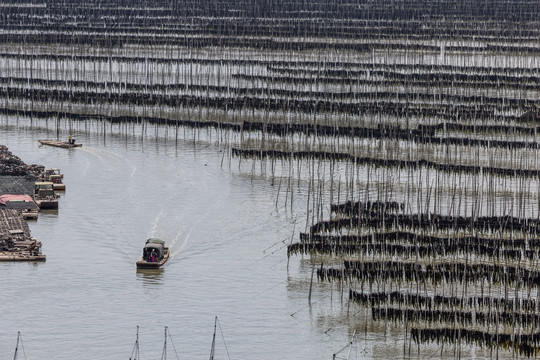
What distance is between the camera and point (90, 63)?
148 metres

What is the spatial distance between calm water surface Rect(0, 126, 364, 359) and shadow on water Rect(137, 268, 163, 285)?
0.33 feet

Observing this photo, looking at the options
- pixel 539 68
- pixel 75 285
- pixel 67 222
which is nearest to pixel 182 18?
pixel 539 68

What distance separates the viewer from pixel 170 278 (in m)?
67.8

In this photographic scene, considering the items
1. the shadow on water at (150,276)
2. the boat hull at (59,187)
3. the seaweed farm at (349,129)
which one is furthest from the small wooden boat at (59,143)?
the shadow on water at (150,276)

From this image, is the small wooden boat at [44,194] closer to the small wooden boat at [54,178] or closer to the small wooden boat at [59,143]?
A: the small wooden boat at [54,178]

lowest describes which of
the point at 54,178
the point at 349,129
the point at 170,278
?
the point at 170,278

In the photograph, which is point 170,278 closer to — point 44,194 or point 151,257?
point 151,257

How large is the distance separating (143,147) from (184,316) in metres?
44.4

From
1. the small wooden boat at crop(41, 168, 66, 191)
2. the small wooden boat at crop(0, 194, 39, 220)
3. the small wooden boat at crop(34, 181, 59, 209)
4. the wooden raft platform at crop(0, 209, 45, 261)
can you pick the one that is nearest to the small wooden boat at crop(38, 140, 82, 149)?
the small wooden boat at crop(41, 168, 66, 191)

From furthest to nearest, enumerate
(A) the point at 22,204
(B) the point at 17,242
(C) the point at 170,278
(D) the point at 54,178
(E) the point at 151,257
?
1. (D) the point at 54,178
2. (A) the point at 22,204
3. (B) the point at 17,242
4. (E) the point at 151,257
5. (C) the point at 170,278

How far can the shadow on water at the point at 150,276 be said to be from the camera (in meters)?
67.1

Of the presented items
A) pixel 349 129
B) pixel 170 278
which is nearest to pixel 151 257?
pixel 170 278

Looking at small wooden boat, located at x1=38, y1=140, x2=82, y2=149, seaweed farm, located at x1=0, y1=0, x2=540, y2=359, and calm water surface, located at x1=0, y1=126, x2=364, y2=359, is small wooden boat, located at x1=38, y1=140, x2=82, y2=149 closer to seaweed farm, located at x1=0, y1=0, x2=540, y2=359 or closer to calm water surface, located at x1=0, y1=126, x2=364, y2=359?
seaweed farm, located at x1=0, y1=0, x2=540, y2=359

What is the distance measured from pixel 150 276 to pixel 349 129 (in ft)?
130
